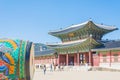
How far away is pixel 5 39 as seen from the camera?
22.4ft

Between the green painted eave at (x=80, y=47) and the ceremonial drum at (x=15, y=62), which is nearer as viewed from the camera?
the ceremonial drum at (x=15, y=62)

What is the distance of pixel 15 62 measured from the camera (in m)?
6.34

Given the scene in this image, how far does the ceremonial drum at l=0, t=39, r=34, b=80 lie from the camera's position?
634 centimetres

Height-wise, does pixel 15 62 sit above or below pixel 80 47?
below

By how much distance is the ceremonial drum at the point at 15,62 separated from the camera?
634 centimetres

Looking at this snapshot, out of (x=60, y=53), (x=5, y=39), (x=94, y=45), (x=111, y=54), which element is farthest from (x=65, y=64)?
(x=5, y=39)

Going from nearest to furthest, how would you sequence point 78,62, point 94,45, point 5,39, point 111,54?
point 5,39 < point 111,54 < point 94,45 < point 78,62

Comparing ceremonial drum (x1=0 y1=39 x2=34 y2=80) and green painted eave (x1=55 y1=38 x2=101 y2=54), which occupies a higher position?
green painted eave (x1=55 y1=38 x2=101 y2=54)

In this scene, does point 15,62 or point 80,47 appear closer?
point 15,62

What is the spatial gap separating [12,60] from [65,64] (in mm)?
44441

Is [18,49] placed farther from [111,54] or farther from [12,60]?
[111,54]

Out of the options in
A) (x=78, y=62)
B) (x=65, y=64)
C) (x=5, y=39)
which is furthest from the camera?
(x=65, y=64)

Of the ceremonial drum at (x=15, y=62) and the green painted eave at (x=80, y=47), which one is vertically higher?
the green painted eave at (x=80, y=47)

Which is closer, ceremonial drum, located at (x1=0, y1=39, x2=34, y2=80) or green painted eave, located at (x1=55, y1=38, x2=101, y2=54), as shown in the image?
ceremonial drum, located at (x1=0, y1=39, x2=34, y2=80)
